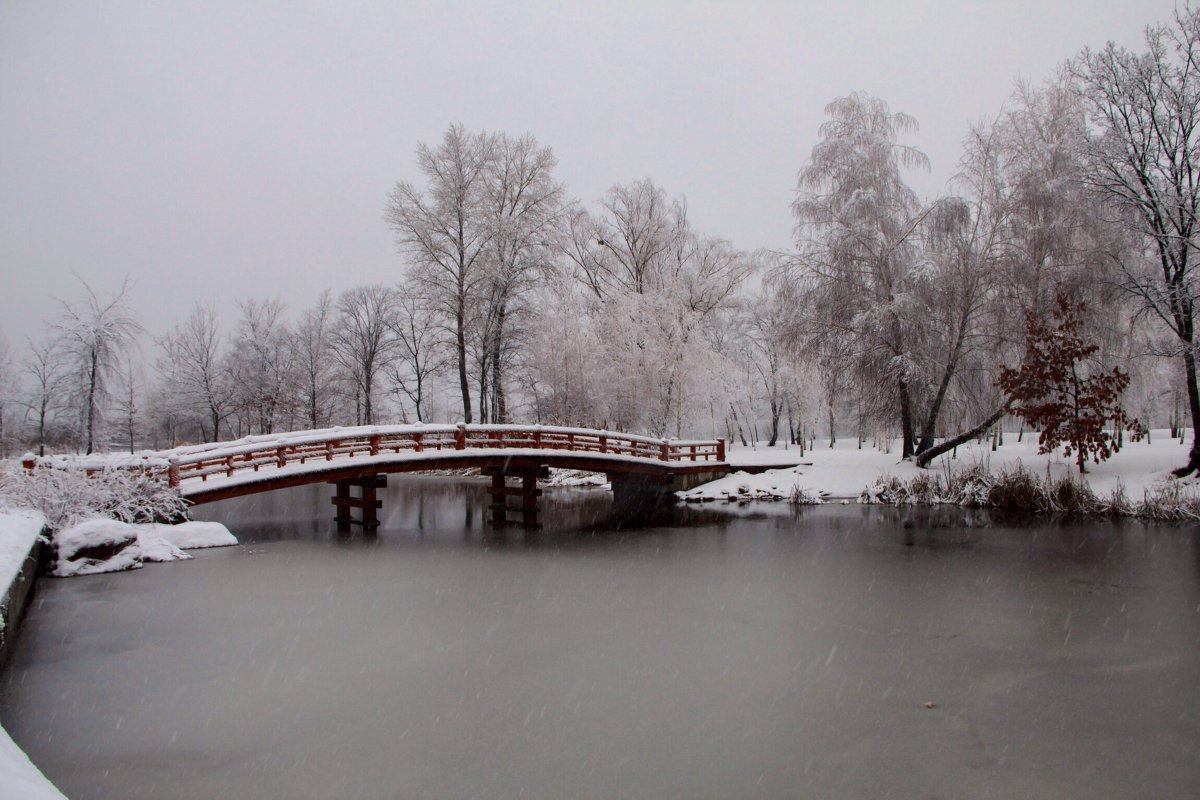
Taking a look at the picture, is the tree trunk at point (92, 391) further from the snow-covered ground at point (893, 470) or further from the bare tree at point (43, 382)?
the snow-covered ground at point (893, 470)

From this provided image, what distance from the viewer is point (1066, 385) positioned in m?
20.3

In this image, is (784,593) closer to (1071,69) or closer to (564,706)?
(564,706)

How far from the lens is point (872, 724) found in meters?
6.81

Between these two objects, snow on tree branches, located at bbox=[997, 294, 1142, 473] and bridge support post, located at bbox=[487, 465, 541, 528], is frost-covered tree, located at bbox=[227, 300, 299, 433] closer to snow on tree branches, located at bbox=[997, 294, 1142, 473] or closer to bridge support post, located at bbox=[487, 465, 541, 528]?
bridge support post, located at bbox=[487, 465, 541, 528]

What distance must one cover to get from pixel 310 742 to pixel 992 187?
75.0 ft

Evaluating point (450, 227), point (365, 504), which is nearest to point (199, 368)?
point (450, 227)

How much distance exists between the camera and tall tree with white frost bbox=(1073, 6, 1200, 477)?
18.7 metres

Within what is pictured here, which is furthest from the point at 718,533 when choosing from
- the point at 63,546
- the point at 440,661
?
the point at 63,546

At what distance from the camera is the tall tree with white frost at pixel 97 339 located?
32.7 meters

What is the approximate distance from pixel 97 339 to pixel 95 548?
23.7 metres

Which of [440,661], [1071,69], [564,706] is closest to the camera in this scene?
[564,706]

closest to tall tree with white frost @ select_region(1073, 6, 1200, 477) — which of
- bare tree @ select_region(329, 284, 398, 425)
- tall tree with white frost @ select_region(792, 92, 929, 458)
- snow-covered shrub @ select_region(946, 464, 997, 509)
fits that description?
snow-covered shrub @ select_region(946, 464, 997, 509)

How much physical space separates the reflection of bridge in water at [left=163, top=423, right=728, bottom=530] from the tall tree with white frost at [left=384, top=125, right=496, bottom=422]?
6852 millimetres

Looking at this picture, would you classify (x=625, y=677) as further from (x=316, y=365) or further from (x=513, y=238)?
(x=316, y=365)
